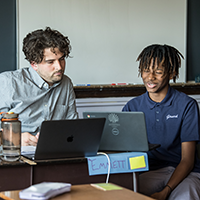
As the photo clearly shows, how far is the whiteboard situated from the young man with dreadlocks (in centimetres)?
126

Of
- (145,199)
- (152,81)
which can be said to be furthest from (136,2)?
(145,199)

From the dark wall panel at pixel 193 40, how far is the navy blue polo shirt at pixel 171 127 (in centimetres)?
182

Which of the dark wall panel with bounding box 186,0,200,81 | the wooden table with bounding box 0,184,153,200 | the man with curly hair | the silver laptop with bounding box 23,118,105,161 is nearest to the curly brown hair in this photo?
the man with curly hair

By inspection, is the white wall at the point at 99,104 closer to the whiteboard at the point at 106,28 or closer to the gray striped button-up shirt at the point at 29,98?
the whiteboard at the point at 106,28

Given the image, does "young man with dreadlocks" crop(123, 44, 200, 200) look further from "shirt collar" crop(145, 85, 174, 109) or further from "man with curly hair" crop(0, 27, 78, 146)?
"man with curly hair" crop(0, 27, 78, 146)

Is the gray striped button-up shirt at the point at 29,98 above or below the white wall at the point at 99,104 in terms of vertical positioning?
above

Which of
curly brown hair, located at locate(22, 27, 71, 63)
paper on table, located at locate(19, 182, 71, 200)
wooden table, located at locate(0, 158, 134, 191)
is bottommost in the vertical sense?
wooden table, located at locate(0, 158, 134, 191)

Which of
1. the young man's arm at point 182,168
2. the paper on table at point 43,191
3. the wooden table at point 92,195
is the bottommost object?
the young man's arm at point 182,168

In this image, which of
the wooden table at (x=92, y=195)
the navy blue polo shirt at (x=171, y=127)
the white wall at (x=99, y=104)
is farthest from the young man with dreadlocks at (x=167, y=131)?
the white wall at (x=99, y=104)

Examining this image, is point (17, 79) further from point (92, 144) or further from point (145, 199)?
point (145, 199)

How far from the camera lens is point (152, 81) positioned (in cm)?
191

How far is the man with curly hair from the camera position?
1.93 metres

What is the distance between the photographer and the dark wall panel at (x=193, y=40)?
360cm

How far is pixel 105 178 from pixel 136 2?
242cm
